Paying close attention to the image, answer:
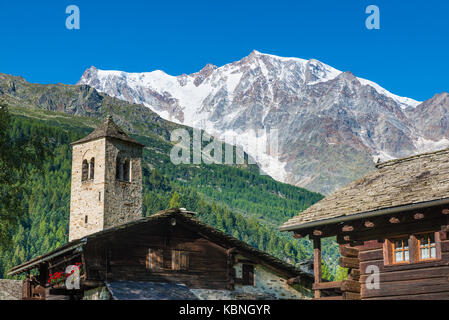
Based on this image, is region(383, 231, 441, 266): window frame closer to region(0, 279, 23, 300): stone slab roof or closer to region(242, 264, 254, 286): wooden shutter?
region(242, 264, 254, 286): wooden shutter

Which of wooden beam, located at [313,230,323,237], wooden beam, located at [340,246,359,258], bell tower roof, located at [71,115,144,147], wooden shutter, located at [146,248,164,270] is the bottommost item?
wooden beam, located at [340,246,359,258]

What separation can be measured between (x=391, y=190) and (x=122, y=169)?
90.9 feet

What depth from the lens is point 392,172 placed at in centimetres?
2405

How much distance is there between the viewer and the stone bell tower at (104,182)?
1746 inches

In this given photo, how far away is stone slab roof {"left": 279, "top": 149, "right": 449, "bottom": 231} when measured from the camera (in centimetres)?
2048

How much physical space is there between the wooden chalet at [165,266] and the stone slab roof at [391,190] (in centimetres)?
706

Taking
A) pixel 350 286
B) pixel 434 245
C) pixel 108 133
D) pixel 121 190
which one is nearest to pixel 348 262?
pixel 350 286

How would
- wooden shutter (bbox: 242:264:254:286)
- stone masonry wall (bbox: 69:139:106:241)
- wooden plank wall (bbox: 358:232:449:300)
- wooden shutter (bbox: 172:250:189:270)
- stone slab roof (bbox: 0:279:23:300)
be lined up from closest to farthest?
wooden plank wall (bbox: 358:232:449:300)
wooden shutter (bbox: 172:250:189:270)
wooden shutter (bbox: 242:264:254:286)
stone masonry wall (bbox: 69:139:106:241)
stone slab roof (bbox: 0:279:23:300)

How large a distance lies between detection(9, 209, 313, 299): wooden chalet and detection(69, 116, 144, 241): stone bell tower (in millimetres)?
13696

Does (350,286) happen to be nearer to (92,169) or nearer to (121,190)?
(121,190)

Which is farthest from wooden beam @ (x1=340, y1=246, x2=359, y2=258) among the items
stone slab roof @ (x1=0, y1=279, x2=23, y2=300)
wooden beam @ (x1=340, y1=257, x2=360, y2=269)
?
stone slab roof @ (x1=0, y1=279, x2=23, y2=300)

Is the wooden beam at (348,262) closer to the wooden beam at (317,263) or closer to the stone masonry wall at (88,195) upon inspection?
the wooden beam at (317,263)

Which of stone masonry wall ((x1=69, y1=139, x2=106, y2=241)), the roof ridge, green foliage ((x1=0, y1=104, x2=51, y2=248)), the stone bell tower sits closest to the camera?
the roof ridge
